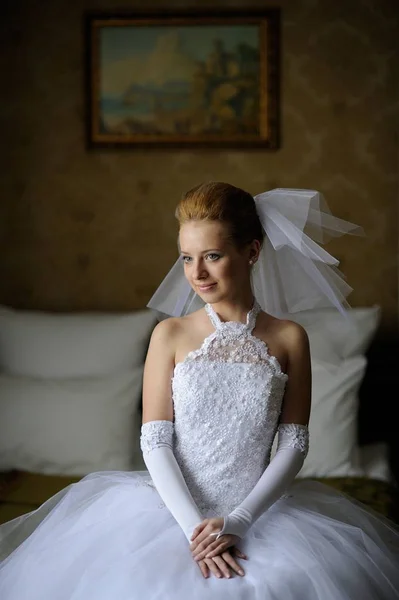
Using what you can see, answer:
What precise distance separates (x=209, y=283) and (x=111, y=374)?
52.9 inches

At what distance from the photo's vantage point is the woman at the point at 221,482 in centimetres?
169

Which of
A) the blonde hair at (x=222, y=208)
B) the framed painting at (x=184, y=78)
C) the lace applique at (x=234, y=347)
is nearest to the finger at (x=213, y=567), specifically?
the lace applique at (x=234, y=347)

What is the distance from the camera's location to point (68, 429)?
2.92 meters

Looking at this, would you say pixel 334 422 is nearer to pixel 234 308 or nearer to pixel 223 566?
pixel 234 308

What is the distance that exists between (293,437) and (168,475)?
33 cm

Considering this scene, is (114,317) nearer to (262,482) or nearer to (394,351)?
(394,351)

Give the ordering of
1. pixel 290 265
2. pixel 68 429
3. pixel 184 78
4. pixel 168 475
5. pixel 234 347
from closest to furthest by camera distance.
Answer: pixel 168 475 < pixel 234 347 < pixel 290 265 < pixel 68 429 < pixel 184 78

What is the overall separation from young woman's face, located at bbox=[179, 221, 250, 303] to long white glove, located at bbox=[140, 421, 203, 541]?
361mm

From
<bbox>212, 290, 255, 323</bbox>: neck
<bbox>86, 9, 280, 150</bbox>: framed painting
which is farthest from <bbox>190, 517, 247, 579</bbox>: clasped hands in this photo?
<bbox>86, 9, 280, 150</bbox>: framed painting

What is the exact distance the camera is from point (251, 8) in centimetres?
351

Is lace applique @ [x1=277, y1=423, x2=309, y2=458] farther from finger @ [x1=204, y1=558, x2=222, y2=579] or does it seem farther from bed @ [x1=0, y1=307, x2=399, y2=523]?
bed @ [x1=0, y1=307, x2=399, y2=523]

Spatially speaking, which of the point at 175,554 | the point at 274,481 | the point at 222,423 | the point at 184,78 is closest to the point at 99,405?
the point at 222,423

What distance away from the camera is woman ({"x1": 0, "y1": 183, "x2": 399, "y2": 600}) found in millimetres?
1691

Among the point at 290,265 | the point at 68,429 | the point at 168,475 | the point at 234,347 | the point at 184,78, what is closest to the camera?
the point at 168,475
